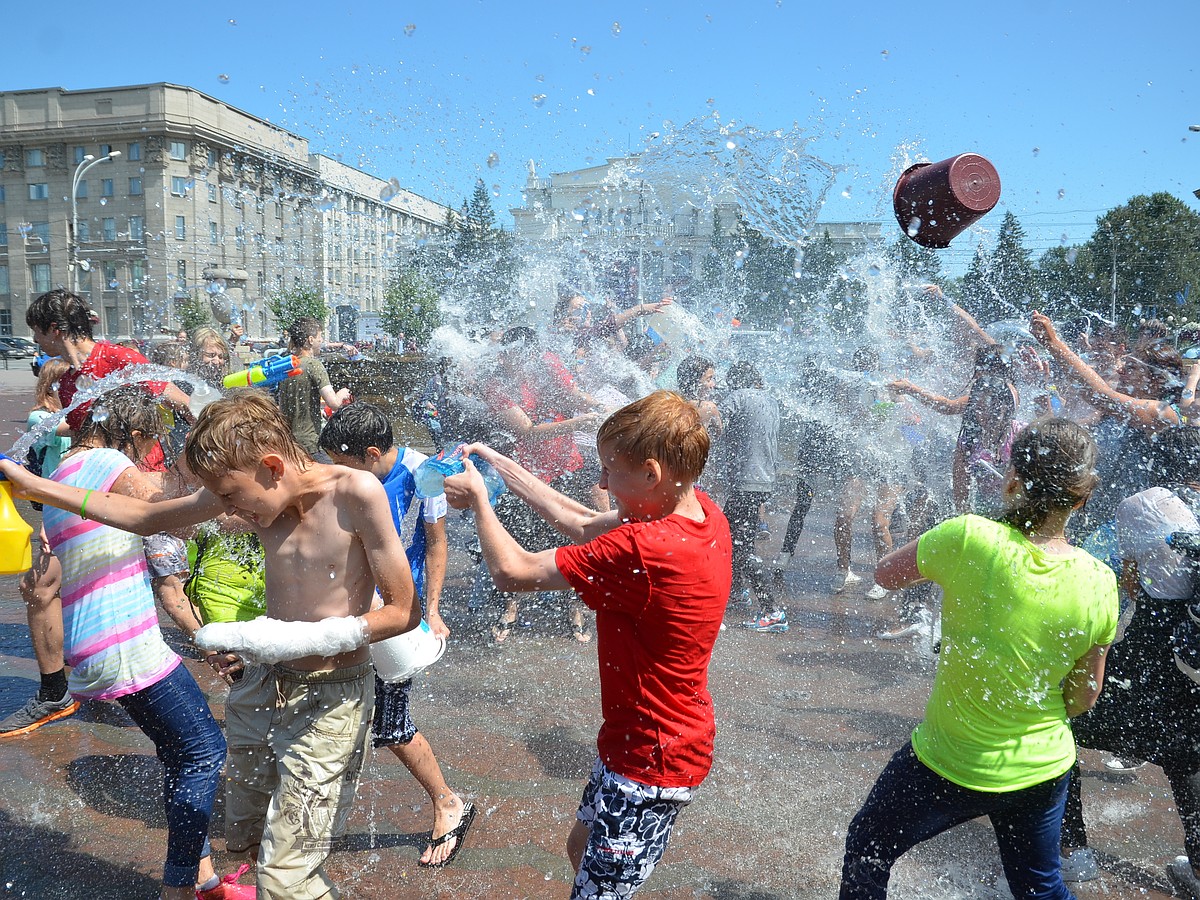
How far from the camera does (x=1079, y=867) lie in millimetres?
2812

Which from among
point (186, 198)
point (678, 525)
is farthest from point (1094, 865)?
point (186, 198)

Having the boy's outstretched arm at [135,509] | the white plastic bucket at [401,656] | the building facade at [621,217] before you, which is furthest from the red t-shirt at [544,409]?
the building facade at [621,217]

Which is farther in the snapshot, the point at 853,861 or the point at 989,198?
the point at 989,198

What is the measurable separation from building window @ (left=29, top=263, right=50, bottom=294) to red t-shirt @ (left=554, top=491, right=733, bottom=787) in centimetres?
6497

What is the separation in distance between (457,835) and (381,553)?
1.37m

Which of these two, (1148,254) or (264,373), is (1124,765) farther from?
(1148,254)

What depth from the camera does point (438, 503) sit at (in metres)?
3.30

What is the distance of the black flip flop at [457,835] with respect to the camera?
2.90m

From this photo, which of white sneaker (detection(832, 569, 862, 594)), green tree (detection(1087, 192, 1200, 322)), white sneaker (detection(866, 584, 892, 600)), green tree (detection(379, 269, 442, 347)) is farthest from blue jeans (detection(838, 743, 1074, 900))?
green tree (detection(379, 269, 442, 347))

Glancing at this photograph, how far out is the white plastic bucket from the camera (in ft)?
9.20

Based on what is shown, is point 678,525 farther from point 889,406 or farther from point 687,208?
point 687,208

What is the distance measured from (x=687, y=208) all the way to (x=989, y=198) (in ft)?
24.5

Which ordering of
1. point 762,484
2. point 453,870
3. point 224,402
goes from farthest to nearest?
point 762,484 < point 453,870 < point 224,402

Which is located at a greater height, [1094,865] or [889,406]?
[889,406]
